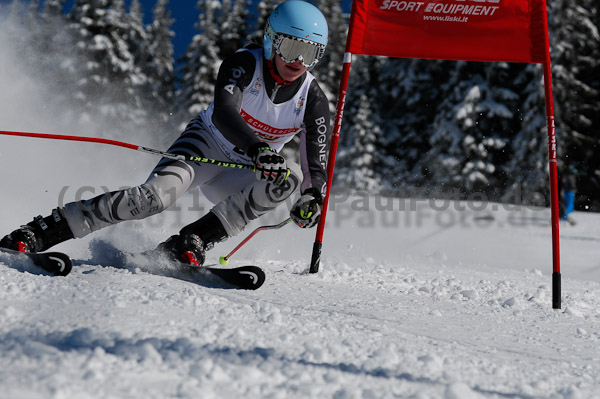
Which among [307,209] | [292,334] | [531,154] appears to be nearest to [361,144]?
[531,154]

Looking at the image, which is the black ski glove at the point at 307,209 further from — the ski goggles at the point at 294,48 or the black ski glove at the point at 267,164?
the ski goggles at the point at 294,48

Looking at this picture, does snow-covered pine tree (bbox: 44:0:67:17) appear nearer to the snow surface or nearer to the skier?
the snow surface

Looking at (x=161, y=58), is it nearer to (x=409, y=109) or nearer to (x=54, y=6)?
(x=54, y=6)

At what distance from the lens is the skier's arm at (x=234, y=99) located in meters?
3.21

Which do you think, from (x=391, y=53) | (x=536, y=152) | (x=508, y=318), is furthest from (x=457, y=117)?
(x=508, y=318)

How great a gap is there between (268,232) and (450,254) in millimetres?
2385

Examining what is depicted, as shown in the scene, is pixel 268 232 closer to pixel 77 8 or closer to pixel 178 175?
pixel 178 175

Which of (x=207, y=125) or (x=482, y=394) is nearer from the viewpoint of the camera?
(x=482, y=394)

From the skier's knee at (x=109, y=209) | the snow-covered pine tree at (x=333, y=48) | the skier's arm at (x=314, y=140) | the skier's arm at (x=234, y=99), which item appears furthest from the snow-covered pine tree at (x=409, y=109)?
the skier's knee at (x=109, y=209)

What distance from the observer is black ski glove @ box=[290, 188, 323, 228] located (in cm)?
354

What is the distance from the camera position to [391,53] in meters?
4.09

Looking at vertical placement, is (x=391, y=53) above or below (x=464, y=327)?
above

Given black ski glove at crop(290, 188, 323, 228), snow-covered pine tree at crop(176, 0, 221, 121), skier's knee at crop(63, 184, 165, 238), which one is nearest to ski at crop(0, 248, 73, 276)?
skier's knee at crop(63, 184, 165, 238)

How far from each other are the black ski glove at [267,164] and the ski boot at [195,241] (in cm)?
60
